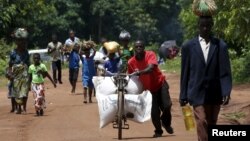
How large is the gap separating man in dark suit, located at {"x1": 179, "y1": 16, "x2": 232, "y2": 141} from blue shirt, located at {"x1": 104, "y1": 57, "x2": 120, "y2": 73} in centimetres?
623

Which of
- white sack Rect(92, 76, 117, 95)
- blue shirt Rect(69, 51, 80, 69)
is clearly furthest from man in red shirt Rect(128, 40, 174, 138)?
blue shirt Rect(69, 51, 80, 69)

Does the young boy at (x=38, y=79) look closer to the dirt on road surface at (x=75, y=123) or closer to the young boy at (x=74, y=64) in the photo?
the dirt on road surface at (x=75, y=123)

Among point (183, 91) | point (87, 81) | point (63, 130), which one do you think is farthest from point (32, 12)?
point (183, 91)

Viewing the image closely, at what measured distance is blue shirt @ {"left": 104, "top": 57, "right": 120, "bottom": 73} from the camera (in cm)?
1484

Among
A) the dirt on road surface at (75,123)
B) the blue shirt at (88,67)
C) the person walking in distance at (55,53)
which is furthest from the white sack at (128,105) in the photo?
the person walking in distance at (55,53)

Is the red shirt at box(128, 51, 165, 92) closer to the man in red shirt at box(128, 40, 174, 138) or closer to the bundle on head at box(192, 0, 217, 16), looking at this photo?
the man in red shirt at box(128, 40, 174, 138)

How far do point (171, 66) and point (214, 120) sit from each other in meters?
32.7

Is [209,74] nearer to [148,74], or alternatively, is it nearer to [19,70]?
[148,74]

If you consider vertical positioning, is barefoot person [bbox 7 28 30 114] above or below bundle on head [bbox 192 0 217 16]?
below

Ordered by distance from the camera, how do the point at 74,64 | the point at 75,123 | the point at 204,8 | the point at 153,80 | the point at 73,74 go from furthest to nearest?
1. the point at 74,64
2. the point at 73,74
3. the point at 75,123
4. the point at 153,80
5. the point at 204,8

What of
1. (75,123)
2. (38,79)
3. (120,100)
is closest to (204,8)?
(120,100)

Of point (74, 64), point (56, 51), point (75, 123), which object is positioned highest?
point (56, 51)

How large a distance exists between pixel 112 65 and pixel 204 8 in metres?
6.18

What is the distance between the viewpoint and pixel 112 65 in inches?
585
